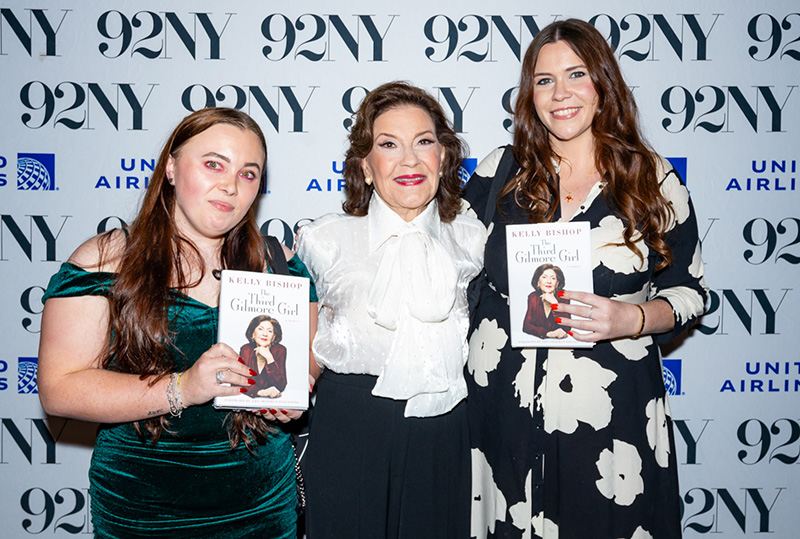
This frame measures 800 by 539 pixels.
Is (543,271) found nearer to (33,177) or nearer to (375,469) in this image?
(375,469)

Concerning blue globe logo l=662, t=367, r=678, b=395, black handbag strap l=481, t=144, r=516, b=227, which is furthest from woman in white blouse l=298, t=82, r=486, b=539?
blue globe logo l=662, t=367, r=678, b=395

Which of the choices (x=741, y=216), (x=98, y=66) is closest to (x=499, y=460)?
(x=741, y=216)

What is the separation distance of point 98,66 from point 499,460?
267cm

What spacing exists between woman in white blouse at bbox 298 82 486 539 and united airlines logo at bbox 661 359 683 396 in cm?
160

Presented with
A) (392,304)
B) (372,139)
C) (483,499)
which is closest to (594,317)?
(392,304)

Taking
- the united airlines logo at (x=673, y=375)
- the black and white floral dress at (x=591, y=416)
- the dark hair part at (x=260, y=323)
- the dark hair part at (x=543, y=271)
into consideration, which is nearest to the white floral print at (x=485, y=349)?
the black and white floral dress at (x=591, y=416)

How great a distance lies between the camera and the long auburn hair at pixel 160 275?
171 cm

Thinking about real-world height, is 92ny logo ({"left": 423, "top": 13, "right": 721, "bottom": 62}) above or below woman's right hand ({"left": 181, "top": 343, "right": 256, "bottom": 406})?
above

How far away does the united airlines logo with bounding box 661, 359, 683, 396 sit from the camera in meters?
3.34

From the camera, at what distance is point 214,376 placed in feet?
5.40

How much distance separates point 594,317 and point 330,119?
176 centimetres

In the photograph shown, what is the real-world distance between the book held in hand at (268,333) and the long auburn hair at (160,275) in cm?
18

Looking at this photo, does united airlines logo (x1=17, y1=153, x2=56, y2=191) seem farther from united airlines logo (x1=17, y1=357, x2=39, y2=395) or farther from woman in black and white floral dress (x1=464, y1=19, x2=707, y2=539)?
woman in black and white floral dress (x1=464, y1=19, x2=707, y2=539)


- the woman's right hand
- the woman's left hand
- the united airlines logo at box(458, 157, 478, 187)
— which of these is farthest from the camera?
the united airlines logo at box(458, 157, 478, 187)
